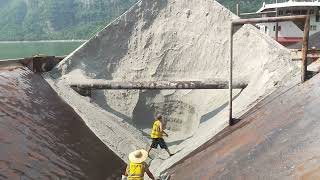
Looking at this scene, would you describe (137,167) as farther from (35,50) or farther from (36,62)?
(35,50)

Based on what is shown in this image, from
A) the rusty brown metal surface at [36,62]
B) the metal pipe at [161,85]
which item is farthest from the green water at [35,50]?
the metal pipe at [161,85]

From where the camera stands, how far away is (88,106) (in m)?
11.3

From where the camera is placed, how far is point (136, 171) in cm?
610

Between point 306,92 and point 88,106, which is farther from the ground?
point 306,92

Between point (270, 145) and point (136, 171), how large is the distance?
1905 mm

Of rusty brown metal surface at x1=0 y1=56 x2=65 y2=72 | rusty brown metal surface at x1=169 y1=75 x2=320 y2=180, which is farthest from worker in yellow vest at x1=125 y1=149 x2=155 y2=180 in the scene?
rusty brown metal surface at x1=0 y1=56 x2=65 y2=72

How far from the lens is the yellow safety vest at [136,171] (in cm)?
608

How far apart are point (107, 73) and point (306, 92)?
784 centimetres

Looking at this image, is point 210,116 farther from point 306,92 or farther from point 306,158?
point 306,158

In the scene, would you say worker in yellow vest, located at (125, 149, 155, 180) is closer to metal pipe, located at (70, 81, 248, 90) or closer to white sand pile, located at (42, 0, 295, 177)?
white sand pile, located at (42, 0, 295, 177)

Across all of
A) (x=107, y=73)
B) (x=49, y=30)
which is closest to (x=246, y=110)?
(x=107, y=73)

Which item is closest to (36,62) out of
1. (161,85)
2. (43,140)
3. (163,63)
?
(161,85)

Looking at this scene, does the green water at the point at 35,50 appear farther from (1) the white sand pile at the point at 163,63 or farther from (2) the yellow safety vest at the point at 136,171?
(2) the yellow safety vest at the point at 136,171

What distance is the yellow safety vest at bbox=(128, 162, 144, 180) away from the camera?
6.08m
